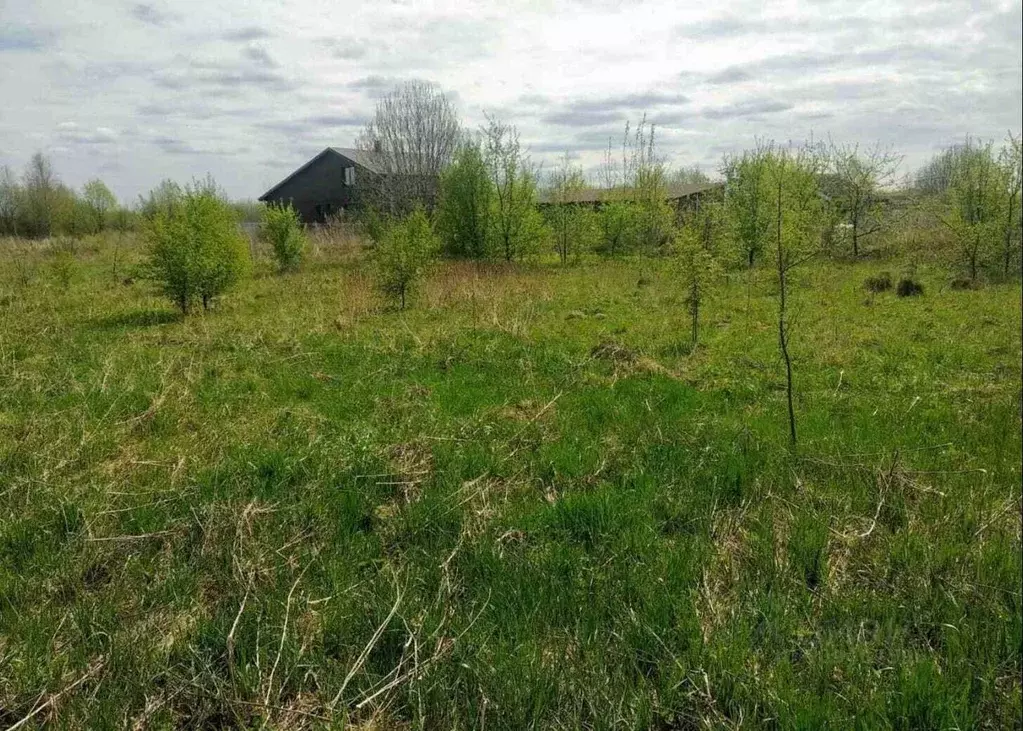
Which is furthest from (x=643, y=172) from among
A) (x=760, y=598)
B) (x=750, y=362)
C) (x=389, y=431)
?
(x=760, y=598)

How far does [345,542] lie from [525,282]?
1432cm

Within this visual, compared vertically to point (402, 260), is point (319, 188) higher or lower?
higher

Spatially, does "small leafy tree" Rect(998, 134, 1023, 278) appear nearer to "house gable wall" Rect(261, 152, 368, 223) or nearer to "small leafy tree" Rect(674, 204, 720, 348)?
"small leafy tree" Rect(674, 204, 720, 348)

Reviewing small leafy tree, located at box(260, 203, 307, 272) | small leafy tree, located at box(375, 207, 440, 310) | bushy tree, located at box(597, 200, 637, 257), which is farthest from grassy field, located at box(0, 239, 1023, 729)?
bushy tree, located at box(597, 200, 637, 257)

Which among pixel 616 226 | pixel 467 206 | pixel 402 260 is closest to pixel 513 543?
pixel 402 260

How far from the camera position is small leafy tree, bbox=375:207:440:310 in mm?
13570

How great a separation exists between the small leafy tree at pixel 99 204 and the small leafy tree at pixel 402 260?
1389 inches

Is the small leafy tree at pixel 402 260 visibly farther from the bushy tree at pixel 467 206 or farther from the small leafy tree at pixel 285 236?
the bushy tree at pixel 467 206

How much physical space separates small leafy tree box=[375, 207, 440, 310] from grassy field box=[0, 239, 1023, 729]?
5.63 m

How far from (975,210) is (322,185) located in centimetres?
4042

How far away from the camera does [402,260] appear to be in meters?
13.5

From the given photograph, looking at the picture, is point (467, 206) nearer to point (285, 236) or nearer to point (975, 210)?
point (285, 236)

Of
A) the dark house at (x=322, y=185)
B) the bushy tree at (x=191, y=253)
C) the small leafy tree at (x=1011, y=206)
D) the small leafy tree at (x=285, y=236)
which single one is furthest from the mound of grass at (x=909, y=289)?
the dark house at (x=322, y=185)

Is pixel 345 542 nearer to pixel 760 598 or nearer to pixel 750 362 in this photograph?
pixel 760 598
